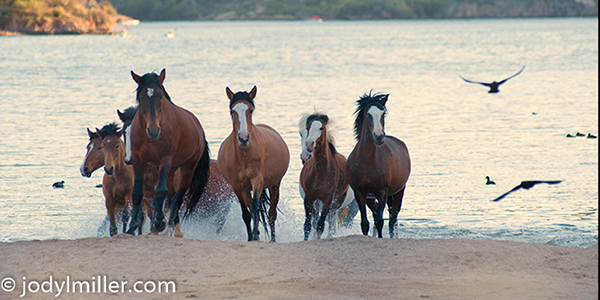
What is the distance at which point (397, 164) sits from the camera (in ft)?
33.4

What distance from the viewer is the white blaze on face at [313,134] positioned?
32.7ft

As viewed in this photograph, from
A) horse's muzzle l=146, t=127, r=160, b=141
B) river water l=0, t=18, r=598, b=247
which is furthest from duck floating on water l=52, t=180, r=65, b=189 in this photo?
horse's muzzle l=146, t=127, r=160, b=141

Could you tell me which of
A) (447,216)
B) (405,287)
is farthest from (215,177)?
(405,287)

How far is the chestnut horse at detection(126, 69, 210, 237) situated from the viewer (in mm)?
8734

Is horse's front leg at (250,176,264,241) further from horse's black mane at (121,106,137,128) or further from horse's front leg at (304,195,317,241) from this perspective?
horse's black mane at (121,106,137,128)

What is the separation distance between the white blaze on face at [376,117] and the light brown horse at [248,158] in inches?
57.3

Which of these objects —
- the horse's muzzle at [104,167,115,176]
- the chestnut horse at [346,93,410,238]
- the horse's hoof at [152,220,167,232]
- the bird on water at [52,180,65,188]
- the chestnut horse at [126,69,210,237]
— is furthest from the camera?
the bird on water at [52,180,65,188]

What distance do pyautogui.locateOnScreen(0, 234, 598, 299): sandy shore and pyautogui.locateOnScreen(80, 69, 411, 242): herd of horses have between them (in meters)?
0.90

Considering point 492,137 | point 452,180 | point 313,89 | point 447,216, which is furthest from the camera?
point 313,89

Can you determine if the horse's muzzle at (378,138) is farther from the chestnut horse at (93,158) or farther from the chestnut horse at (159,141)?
the chestnut horse at (93,158)

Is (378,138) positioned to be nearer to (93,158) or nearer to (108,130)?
(108,130)

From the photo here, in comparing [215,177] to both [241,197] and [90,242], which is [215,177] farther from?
[90,242]

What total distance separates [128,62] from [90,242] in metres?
58.0

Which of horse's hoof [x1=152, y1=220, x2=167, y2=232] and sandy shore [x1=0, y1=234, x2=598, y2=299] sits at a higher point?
Result: horse's hoof [x1=152, y1=220, x2=167, y2=232]
